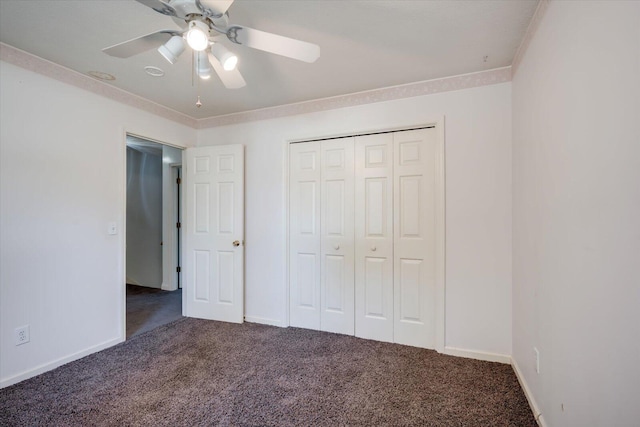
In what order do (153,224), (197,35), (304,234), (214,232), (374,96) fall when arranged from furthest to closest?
1. (153,224)
2. (214,232)
3. (304,234)
4. (374,96)
5. (197,35)

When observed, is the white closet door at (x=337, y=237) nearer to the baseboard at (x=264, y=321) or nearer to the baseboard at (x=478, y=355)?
the baseboard at (x=264, y=321)

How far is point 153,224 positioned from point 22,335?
3.16 m

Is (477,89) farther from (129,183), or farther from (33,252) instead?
(129,183)

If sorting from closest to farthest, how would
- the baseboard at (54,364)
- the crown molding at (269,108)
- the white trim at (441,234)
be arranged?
Answer: the baseboard at (54,364), the crown molding at (269,108), the white trim at (441,234)

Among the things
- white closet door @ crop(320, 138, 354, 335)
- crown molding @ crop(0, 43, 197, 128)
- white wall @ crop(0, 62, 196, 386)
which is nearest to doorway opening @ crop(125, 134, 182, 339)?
crown molding @ crop(0, 43, 197, 128)

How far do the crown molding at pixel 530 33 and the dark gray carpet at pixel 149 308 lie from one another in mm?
4074

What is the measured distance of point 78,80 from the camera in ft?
8.08

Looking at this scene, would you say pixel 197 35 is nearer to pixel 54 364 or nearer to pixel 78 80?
pixel 78 80

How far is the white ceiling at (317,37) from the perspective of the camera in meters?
1.67

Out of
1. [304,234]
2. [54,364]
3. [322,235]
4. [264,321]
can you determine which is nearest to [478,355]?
[322,235]

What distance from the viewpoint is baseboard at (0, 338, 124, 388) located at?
6.75 ft

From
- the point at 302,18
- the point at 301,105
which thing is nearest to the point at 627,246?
the point at 302,18

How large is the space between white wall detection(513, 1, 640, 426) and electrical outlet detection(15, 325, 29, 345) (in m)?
3.34

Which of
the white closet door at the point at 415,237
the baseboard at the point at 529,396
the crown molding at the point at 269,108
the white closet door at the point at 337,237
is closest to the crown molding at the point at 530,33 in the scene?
the crown molding at the point at 269,108
